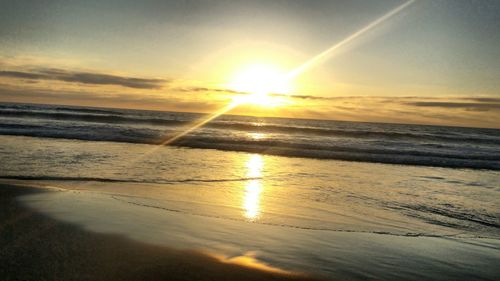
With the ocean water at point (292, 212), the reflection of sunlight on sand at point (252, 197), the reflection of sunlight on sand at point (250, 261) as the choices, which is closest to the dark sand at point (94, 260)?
the reflection of sunlight on sand at point (250, 261)

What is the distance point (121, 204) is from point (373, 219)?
446 cm

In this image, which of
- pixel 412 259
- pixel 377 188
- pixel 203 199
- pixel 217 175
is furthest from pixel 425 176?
pixel 412 259

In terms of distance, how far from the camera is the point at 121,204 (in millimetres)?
7227

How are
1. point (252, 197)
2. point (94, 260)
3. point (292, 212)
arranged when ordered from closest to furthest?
point (94, 260) → point (292, 212) → point (252, 197)

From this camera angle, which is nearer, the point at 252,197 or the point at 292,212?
the point at 292,212

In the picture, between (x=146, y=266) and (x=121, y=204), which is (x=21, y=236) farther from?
(x=121, y=204)

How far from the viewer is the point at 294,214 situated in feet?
23.5

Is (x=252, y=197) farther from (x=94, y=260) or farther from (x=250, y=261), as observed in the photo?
(x=94, y=260)

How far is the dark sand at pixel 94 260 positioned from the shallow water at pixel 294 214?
0.35 m

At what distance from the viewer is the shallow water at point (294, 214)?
488 cm

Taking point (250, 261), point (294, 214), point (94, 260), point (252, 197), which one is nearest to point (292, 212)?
point (294, 214)

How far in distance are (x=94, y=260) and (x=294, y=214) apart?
3.76 metres

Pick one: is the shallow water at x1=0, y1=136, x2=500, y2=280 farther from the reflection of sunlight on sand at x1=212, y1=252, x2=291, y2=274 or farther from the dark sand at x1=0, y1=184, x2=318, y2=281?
the dark sand at x1=0, y1=184, x2=318, y2=281

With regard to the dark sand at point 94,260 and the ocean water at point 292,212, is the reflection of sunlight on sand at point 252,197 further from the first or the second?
the dark sand at point 94,260
